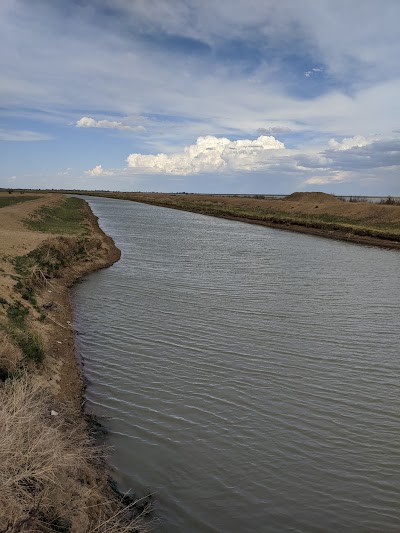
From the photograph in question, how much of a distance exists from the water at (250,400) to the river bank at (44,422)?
1.97 ft

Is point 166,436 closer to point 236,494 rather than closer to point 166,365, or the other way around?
point 236,494

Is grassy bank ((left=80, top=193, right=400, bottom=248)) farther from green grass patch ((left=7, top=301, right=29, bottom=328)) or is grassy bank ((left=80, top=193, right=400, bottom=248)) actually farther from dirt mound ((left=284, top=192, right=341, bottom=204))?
green grass patch ((left=7, top=301, right=29, bottom=328))

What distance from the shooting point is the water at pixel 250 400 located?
6.55 meters

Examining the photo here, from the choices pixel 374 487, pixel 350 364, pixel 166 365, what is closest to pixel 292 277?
pixel 350 364

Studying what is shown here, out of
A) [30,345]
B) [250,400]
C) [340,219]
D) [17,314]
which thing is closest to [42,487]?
[250,400]

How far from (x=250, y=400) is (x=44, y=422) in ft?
14.7

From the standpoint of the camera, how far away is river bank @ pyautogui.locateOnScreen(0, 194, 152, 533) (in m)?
4.82

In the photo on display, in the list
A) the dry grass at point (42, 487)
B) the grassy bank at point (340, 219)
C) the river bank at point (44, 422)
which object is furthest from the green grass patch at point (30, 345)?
the grassy bank at point (340, 219)

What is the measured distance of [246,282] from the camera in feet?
69.4

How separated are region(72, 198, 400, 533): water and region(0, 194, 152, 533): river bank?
599 mm

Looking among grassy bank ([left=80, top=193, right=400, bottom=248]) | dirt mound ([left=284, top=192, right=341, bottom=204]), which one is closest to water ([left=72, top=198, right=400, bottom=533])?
grassy bank ([left=80, top=193, right=400, bottom=248])

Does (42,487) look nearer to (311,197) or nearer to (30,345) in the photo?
(30,345)

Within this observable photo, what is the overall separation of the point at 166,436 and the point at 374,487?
351 cm

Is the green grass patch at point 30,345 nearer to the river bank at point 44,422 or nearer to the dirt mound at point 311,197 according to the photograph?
the river bank at point 44,422
